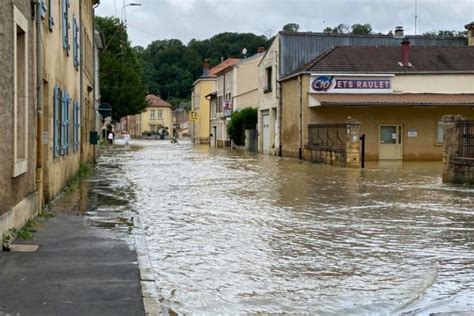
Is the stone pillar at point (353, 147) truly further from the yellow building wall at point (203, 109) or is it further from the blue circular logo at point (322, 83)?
the yellow building wall at point (203, 109)

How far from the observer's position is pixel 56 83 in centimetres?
1466

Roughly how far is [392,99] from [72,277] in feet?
96.8

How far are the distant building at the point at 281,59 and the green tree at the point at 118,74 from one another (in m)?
25.2

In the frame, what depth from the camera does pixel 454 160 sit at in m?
20.4

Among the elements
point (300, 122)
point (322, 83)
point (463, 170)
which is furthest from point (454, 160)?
point (300, 122)

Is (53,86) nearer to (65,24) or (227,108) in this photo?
(65,24)

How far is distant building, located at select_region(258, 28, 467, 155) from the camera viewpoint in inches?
1592

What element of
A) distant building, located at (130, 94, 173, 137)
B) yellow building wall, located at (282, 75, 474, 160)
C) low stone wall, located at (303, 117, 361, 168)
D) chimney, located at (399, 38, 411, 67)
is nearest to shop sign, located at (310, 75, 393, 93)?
yellow building wall, located at (282, 75, 474, 160)

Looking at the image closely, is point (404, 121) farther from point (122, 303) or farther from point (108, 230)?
point (122, 303)

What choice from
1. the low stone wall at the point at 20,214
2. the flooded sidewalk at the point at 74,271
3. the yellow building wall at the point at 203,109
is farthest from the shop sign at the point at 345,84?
the yellow building wall at the point at 203,109

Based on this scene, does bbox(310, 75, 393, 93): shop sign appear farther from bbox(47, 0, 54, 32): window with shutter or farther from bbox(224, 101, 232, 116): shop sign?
bbox(224, 101, 232, 116): shop sign

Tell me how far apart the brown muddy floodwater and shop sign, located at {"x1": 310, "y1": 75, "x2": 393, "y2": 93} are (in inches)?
662

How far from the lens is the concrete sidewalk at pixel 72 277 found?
6.01 meters

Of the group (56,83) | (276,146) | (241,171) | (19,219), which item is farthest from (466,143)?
(276,146)
